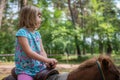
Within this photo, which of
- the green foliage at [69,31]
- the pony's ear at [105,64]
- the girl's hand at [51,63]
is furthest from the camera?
the green foliage at [69,31]

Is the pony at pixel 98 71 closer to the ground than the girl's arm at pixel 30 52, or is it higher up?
closer to the ground

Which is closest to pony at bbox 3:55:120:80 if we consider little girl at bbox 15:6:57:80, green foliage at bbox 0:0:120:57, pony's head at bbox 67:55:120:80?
pony's head at bbox 67:55:120:80

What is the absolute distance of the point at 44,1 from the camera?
1115 inches

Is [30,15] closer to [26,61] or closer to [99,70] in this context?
[26,61]

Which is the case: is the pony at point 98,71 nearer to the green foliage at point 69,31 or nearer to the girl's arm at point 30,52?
the girl's arm at point 30,52

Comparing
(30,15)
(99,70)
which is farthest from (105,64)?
(30,15)

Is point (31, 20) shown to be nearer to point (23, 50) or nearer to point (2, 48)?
point (23, 50)

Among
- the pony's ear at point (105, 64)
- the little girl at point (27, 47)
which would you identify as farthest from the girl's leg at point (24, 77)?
the pony's ear at point (105, 64)

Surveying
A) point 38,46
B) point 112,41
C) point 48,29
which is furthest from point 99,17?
point 38,46

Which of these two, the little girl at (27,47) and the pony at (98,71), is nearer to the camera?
the pony at (98,71)

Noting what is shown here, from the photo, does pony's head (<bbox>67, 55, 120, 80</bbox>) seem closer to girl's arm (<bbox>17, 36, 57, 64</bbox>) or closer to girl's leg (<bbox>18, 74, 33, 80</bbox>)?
girl's arm (<bbox>17, 36, 57, 64</bbox>)

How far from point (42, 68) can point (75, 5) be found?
38.2 metres

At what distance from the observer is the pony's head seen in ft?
6.42

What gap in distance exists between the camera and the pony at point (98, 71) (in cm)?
196
